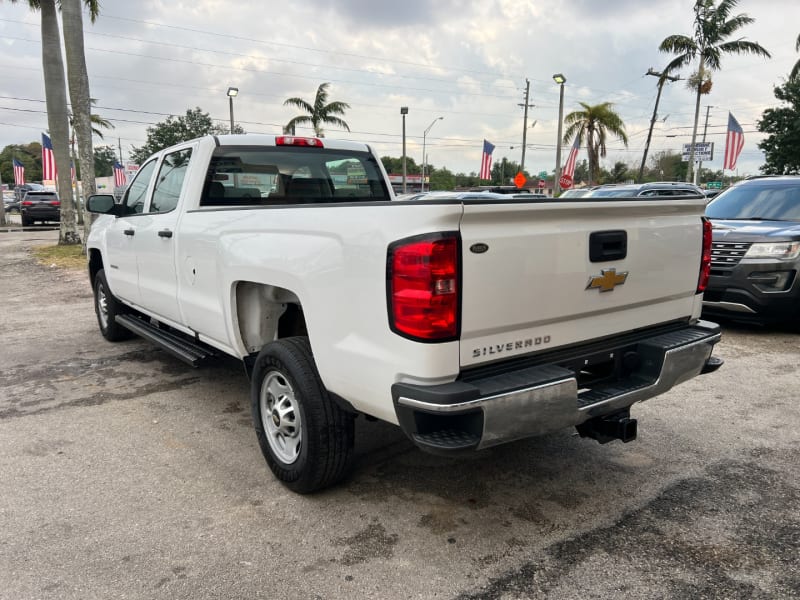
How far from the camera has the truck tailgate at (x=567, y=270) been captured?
245cm

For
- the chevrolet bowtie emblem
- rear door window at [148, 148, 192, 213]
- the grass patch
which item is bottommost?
the grass patch

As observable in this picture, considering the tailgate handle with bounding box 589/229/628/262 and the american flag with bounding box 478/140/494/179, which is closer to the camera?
the tailgate handle with bounding box 589/229/628/262

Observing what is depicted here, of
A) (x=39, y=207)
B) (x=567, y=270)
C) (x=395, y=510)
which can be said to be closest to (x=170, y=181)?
(x=395, y=510)

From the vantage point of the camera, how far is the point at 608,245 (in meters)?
2.85

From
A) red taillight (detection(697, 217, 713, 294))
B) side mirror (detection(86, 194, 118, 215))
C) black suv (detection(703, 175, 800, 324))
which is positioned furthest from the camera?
black suv (detection(703, 175, 800, 324))

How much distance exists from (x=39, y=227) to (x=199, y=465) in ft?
95.9

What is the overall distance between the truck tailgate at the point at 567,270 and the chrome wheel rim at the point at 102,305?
527cm

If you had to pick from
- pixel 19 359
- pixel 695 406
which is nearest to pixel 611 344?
pixel 695 406

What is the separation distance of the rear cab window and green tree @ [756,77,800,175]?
105ft

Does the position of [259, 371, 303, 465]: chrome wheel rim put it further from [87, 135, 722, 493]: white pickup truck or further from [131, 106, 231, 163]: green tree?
[131, 106, 231, 163]: green tree

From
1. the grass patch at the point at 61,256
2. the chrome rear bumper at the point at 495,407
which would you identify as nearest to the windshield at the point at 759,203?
the chrome rear bumper at the point at 495,407

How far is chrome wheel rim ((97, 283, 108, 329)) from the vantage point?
21.3 ft

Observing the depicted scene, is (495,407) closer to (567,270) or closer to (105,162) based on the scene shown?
(567,270)

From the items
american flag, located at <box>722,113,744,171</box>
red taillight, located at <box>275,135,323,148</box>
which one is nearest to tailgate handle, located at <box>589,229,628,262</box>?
red taillight, located at <box>275,135,323,148</box>
